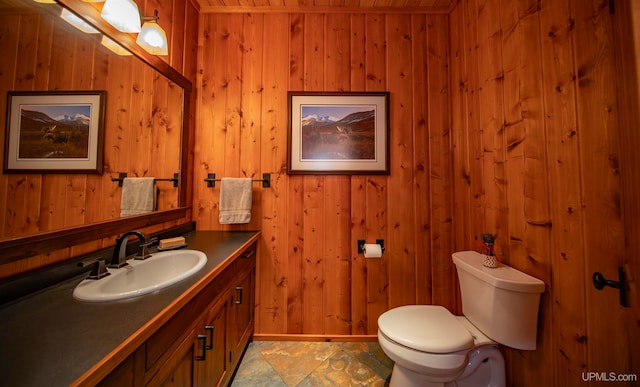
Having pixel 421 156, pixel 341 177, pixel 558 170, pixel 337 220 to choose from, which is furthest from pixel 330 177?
pixel 558 170

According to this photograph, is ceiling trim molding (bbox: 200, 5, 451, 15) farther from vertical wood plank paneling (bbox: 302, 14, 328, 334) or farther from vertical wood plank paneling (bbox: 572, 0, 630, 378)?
vertical wood plank paneling (bbox: 572, 0, 630, 378)

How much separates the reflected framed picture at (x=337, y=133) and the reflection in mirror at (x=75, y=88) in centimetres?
87

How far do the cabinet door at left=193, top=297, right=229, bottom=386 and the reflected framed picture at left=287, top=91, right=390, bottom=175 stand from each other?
102cm

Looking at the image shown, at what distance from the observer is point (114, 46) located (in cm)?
106

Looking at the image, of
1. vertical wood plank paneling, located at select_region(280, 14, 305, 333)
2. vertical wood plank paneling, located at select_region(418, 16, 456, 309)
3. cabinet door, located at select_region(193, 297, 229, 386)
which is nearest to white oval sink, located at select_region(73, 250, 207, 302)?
cabinet door, located at select_region(193, 297, 229, 386)

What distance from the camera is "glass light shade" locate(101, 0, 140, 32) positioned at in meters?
1.00

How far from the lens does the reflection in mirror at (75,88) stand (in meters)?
0.73

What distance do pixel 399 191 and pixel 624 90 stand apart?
42.6 inches

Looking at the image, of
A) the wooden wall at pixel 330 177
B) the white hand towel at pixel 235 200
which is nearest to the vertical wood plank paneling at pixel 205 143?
the wooden wall at pixel 330 177

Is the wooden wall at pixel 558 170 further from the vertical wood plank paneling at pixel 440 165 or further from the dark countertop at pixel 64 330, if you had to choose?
the dark countertop at pixel 64 330

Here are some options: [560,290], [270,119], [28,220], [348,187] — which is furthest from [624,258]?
[28,220]

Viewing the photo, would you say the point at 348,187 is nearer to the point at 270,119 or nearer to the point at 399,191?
the point at 399,191

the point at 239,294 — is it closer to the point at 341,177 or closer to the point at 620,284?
the point at 341,177

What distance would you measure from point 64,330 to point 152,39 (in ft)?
4.79
